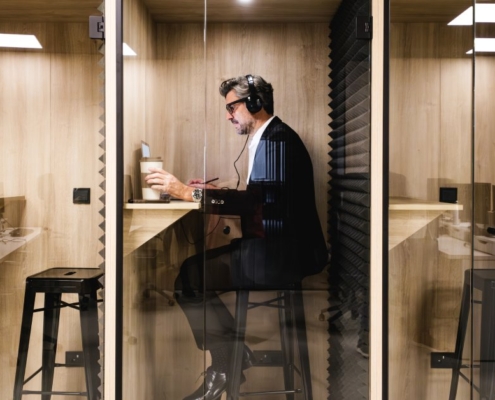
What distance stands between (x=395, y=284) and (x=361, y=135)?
0.67 m

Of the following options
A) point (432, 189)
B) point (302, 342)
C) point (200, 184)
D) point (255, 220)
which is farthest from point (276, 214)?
point (432, 189)

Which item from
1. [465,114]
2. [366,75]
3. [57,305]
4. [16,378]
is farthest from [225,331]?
[465,114]


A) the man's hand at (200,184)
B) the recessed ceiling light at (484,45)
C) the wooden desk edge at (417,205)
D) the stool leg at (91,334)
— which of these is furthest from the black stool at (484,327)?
the stool leg at (91,334)

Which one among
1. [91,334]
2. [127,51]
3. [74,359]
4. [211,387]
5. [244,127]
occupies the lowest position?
[211,387]

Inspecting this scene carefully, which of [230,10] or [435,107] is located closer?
[230,10]

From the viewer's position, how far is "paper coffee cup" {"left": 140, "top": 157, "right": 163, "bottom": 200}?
6.87ft

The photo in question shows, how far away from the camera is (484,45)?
2.14m

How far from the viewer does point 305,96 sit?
2.09m

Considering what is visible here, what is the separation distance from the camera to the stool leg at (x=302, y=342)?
212 cm

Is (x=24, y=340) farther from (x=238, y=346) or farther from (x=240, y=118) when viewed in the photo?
(x=240, y=118)

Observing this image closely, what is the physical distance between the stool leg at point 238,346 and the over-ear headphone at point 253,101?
0.79 meters

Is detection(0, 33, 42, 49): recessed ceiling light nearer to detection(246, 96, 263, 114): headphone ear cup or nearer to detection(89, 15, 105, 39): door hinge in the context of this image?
detection(89, 15, 105, 39): door hinge

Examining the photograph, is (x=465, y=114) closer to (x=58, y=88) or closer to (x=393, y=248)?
(x=393, y=248)

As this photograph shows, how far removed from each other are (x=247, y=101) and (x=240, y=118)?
0.08m
